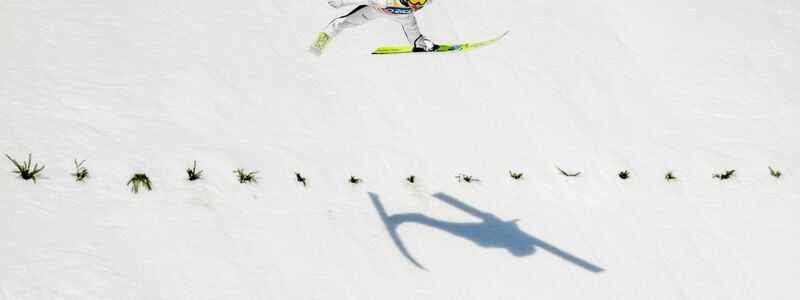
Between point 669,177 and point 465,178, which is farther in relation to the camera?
point 669,177

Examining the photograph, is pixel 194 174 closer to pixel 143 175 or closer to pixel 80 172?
pixel 143 175

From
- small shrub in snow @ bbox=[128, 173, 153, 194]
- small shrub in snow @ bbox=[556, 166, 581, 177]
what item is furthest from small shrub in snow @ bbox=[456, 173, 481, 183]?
small shrub in snow @ bbox=[128, 173, 153, 194]

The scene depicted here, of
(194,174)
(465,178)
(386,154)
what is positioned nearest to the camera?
(194,174)

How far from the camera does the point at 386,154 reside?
8031 millimetres

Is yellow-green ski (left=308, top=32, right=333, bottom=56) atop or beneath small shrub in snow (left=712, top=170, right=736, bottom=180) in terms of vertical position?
atop

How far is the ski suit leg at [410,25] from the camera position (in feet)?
23.5

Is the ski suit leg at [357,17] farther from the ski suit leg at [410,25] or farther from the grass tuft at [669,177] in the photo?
the grass tuft at [669,177]

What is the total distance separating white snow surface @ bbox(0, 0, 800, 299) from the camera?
6.13 m

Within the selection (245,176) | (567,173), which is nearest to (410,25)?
(245,176)

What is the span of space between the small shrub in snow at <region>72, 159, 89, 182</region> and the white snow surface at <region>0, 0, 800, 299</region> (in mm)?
109

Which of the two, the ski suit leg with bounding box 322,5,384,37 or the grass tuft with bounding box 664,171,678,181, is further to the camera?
the grass tuft with bounding box 664,171,678,181

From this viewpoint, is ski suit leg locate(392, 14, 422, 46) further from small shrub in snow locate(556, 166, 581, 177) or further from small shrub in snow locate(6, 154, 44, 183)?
small shrub in snow locate(6, 154, 44, 183)

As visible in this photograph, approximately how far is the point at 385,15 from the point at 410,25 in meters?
0.55

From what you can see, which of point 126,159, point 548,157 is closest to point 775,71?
point 548,157
